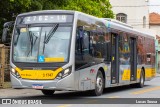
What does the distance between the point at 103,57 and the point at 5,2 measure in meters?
8.29

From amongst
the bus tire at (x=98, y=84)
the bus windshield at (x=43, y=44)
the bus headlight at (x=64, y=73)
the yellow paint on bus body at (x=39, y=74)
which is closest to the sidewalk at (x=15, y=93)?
the yellow paint on bus body at (x=39, y=74)

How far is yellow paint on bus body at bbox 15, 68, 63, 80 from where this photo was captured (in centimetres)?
1497

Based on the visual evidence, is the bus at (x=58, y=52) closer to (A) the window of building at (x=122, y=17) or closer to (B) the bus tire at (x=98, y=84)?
(B) the bus tire at (x=98, y=84)

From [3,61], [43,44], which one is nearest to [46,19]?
[43,44]

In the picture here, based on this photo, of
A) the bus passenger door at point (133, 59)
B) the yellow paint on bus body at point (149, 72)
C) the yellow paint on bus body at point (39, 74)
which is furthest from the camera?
the yellow paint on bus body at point (149, 72)

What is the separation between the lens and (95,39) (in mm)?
17094

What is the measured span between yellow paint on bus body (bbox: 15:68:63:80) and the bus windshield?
0.39 metres

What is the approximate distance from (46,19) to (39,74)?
6.76ft

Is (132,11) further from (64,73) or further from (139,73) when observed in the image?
(64,73)

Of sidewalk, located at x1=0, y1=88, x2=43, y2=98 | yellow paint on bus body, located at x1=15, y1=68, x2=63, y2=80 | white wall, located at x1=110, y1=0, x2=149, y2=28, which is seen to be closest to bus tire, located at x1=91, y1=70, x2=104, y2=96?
yellow paint on bus body, located at x1=15, y1=68, x2=63, y2=80

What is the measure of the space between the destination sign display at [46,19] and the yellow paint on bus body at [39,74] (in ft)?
6.01

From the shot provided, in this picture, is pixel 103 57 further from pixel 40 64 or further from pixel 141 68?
pixel 141 68

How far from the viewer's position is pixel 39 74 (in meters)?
15.2

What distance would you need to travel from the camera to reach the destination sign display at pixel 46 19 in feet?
51.1
